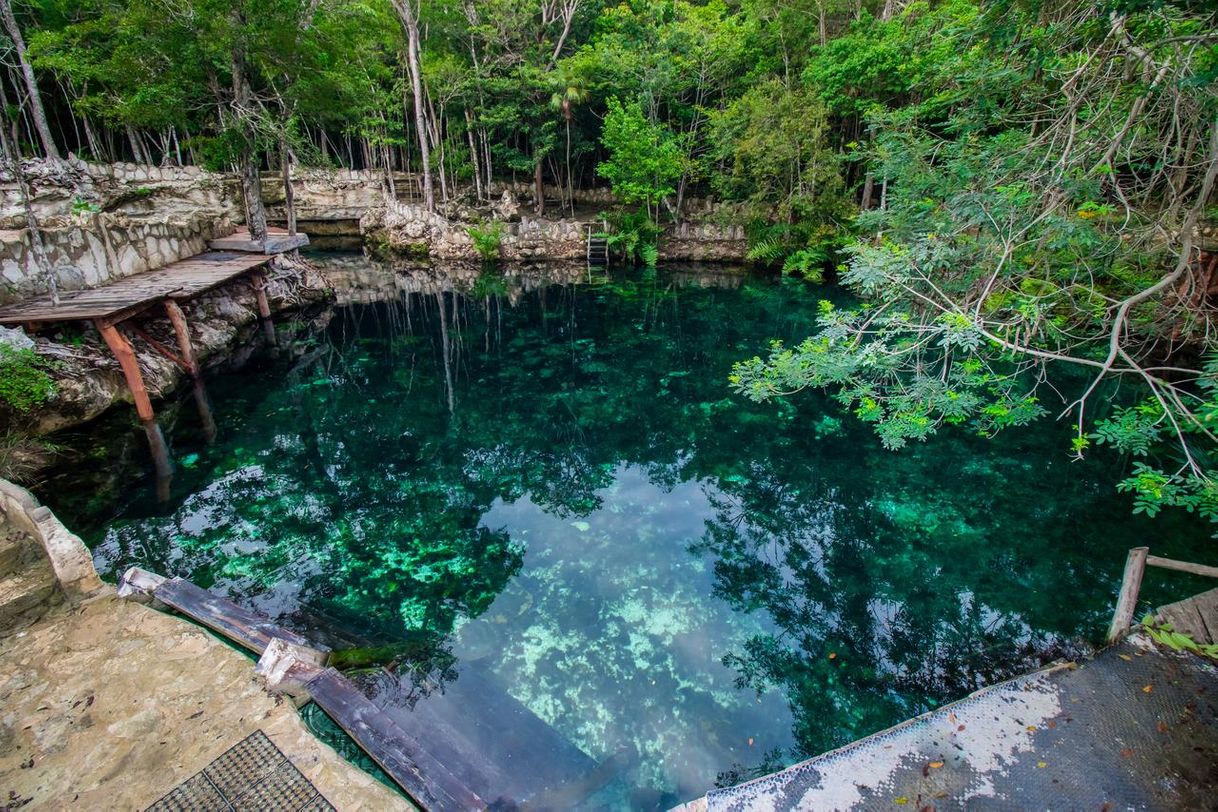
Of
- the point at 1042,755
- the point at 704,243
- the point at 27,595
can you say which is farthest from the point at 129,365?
the point at 704,243

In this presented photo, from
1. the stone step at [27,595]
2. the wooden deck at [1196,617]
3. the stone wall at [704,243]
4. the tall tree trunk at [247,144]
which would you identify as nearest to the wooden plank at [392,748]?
the stone step at [27,595]

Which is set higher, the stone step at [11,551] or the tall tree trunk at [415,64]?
the tall tree trunk at [415,64]

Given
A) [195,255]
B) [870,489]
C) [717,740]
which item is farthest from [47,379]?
[870,489]

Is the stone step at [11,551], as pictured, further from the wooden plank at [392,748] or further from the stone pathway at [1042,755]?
the stone pathway at [1042,755]

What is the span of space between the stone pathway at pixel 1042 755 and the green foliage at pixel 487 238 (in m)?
22.4

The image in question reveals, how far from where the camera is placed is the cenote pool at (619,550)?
188 inches

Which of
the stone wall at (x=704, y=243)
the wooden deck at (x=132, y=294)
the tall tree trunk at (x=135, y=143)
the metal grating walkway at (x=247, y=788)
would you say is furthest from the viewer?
the tall tree trunk at (x=135, y=143)

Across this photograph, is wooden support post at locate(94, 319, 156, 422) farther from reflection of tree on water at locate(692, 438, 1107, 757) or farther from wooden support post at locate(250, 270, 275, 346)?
reflection of tree on water at locate(692, 438, 1107, 757)

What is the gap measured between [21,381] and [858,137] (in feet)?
76.9

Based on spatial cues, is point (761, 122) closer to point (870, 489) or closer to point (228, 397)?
point (870, 489)

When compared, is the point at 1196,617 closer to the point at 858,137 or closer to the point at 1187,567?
the point at 1187,567

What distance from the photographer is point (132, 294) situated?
9.30 meters

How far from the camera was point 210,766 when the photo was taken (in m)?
3.27

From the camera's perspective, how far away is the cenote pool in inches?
188
